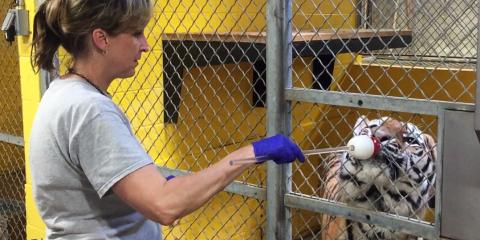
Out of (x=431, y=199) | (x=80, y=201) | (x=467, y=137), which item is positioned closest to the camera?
(x=80, y=201)

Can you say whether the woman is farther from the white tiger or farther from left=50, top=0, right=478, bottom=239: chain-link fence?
the white tiger

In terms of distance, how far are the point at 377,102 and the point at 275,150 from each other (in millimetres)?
584

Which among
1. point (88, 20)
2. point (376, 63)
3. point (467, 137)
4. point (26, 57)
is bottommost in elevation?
point (467, 137)

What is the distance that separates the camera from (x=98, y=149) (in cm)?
145

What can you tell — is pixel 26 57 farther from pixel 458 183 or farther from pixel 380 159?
pixel 458 183

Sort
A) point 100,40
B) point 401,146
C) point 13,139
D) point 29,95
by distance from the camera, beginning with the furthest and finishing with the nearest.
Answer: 1. point 13,139
2. point 29,95
3. point 401,146
4. point 100,40

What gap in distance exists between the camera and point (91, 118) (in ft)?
4.78

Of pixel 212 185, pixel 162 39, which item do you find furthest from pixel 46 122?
pixel 162 39

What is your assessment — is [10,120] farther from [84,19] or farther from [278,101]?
[84,19]

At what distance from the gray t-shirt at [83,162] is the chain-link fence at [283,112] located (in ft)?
1.85

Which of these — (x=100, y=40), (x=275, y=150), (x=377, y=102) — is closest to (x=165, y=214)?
(x=275, y=150)

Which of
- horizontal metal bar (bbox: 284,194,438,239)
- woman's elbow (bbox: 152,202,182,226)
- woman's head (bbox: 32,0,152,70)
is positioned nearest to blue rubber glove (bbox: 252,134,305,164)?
woman's elbow (bbox: 152,202,182,226)

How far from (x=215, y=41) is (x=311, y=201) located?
3.50ft

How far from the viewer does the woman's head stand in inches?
59.3
